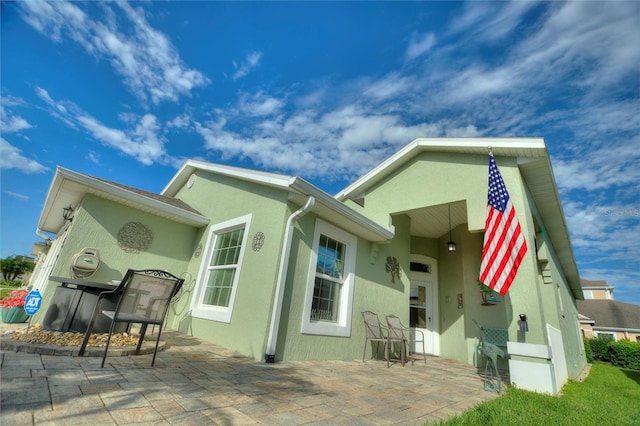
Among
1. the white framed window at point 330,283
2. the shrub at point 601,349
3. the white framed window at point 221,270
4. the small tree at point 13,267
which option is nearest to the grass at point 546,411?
the white framed window at point 330,283

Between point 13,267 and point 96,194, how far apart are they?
36.5 metres

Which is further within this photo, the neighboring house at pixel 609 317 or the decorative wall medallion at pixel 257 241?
the neighboring house at pixel 609 317

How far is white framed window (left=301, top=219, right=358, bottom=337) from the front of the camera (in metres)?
4.81

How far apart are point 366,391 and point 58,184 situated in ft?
21.7

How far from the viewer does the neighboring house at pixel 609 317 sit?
21000 millimetres

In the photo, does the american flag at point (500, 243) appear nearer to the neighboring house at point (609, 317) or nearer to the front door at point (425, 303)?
the front door at point (425, 303)

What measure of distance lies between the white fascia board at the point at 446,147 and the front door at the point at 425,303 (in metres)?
3.16

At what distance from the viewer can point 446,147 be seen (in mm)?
6094

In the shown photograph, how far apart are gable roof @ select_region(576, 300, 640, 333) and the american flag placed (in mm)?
28387

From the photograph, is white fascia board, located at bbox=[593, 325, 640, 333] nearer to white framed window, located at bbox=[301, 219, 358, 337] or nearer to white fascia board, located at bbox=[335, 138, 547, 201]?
white fascia board, located at bbox=[335, 138, 547, 201]

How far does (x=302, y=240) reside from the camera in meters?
4.75

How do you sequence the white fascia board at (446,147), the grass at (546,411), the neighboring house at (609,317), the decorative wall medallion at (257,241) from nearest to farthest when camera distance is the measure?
the grass at (546,411)
the decorative wall medallion at (257,241)
the white fascia board at (446,147)
the neighboring house at (609,317)

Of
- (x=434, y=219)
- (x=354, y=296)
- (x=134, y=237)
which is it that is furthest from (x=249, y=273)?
(x=434, y=219)

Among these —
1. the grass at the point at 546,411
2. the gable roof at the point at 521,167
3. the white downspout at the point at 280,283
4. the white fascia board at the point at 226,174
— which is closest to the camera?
the grass at the point at 546,411
